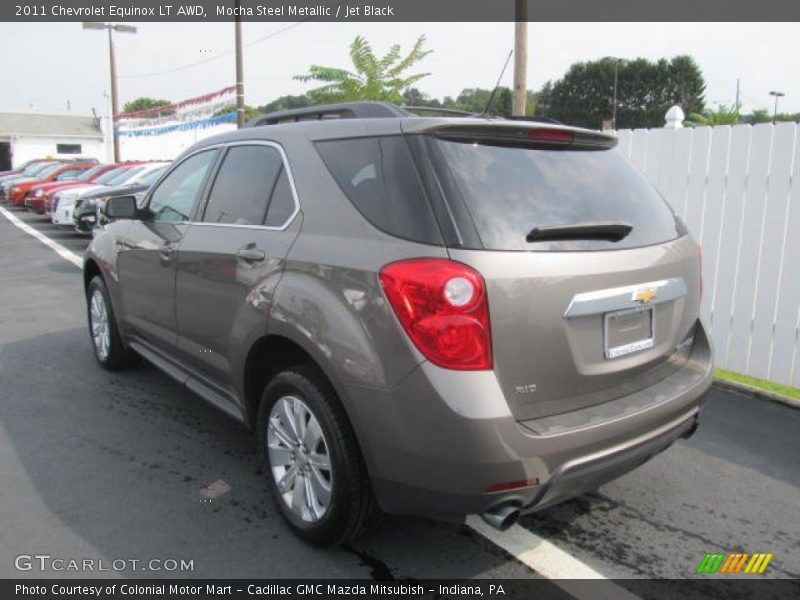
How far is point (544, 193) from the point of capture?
261 centimetres

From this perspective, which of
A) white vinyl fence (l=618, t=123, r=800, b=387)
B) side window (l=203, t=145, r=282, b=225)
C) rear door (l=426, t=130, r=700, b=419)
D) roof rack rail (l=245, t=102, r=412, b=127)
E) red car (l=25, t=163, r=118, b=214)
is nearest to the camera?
rear door (l=426, t=130, r=700, b=419)

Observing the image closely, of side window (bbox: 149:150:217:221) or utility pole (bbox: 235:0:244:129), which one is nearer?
side window (bbox: 149:150:217:221)

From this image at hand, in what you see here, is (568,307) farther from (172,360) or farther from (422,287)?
(172,360)

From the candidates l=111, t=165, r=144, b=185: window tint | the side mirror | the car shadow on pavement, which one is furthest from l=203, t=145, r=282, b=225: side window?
l=111, t=165, r=144, b=185: window tint

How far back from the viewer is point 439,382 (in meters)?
2.25

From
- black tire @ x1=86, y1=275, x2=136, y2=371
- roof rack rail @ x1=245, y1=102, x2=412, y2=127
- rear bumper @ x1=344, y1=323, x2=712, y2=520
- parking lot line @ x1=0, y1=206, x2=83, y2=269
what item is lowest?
parking lot line @ x1=0, y1=206, x2=83, y2=269

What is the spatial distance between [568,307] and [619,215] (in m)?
0.61

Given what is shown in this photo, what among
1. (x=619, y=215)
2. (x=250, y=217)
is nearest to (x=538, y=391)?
(x=619, y=215)

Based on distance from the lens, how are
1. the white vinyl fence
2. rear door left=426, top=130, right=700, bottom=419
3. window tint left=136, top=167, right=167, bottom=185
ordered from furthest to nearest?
window tint left=136, top=167, right=167, bottom=185
the white vinyl fence
rear door left=426, top=130, right=700, bottom=419

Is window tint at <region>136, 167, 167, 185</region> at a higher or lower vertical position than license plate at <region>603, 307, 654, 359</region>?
higher

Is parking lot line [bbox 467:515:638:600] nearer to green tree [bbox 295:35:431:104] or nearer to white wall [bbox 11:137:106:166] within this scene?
green tree [bbox 295:35:431:104]

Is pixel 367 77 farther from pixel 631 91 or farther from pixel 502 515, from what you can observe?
pixel 631 91

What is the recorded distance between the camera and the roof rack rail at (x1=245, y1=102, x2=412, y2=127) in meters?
2.95

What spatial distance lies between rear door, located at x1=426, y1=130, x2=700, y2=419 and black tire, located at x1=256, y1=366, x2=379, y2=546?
686mm
